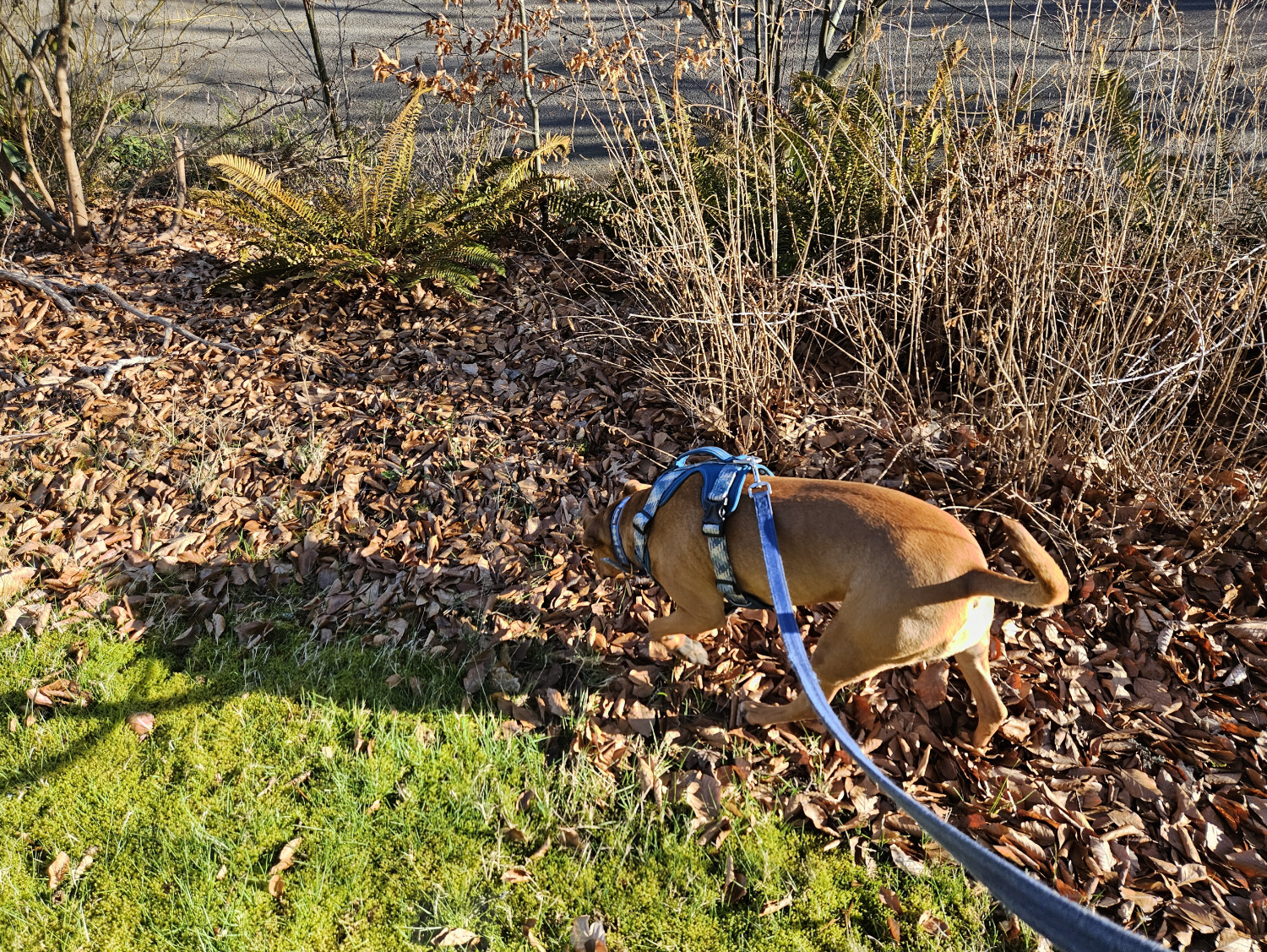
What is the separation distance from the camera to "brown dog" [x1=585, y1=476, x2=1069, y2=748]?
2477 mm

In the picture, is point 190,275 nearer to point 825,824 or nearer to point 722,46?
point 722,46

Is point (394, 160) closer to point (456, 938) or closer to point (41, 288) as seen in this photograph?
point (41, 288)

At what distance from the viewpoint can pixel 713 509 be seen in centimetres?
294

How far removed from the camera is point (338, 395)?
480 cm

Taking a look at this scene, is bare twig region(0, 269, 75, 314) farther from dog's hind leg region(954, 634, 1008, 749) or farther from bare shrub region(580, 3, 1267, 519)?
dog's hind leg region(954, 634, 1008, 749)

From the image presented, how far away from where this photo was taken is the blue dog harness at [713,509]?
2.93m

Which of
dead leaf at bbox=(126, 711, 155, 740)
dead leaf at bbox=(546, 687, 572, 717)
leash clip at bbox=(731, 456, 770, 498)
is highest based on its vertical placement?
leash clip at bbox=(731, 456, 770, 498)

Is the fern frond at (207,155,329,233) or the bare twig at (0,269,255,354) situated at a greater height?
the fern frond at (207,155,329,233)

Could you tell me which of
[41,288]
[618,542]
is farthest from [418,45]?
[618,542]

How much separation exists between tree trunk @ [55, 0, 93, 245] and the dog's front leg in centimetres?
579

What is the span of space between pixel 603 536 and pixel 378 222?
11.2 ft

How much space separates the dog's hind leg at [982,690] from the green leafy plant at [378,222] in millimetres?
3906

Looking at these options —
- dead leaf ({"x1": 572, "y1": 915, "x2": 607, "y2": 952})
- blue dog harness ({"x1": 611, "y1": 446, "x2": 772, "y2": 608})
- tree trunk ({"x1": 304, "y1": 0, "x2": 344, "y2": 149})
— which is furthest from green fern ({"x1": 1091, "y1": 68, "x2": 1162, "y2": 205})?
tree trunk ({"x1": 304, "y1": 0, "x2": 344, "y2": 149})

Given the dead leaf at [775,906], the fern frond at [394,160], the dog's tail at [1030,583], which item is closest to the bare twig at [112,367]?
the fern frond at [394,160]
